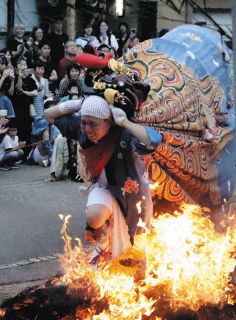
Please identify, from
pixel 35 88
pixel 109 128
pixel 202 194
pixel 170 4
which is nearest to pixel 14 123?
pixel 35 88

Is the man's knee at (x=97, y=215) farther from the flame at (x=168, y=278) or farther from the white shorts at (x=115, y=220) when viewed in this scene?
the flame at (x=168, y=278)

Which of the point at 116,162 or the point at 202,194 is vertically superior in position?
the point at 116,162

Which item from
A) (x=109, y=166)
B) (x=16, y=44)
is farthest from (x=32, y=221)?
(x=16, y=44)

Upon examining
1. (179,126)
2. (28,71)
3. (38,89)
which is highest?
(179,126)

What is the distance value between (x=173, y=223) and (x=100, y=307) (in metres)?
0.82

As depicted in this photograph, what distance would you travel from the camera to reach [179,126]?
4.98 m

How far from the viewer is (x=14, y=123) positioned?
33.4 ft

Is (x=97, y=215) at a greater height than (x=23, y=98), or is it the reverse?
(x=97, y=215)

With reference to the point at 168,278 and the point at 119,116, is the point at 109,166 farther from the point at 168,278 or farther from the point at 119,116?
the point at 168,278

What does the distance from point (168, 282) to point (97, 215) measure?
73cm

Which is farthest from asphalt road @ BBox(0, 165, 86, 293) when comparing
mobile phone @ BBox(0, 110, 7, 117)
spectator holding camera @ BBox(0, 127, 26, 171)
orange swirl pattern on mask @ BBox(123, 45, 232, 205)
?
orange swirl pattern on mask @ BBox(123, 45, 232, 205)

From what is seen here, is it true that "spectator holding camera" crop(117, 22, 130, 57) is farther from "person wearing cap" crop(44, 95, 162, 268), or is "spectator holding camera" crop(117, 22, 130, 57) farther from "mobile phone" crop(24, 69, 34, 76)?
"person wearing cap" crop(44, 95, 162, 268)

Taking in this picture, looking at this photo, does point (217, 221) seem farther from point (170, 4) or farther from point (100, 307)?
point (170, 4)

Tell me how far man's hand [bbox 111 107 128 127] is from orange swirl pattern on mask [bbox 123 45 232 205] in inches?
12.0
